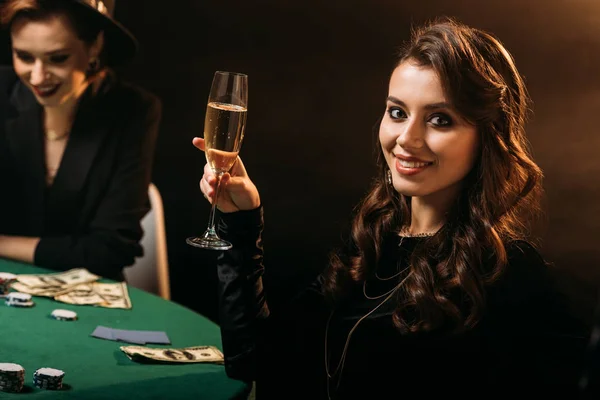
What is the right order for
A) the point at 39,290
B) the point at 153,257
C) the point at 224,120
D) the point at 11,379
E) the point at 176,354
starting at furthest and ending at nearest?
the point at 153,257 → the point at 39,290 → the point at 176,354 → the point at 224,120 → the point at 11,379

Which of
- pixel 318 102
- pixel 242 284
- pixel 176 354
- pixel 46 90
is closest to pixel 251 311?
pixel 242 284

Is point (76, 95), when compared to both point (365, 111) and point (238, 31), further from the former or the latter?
point (365, 111)

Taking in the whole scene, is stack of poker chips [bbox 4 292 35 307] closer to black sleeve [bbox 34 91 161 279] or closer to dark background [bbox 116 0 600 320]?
black sleeve [bbox 34 91 161 279]

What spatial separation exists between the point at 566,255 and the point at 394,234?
31.1 inches

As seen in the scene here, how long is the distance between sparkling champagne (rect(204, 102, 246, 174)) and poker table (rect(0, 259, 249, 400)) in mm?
546

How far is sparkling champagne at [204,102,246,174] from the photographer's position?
1.92 metres

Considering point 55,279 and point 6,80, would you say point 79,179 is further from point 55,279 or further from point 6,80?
point 55,279

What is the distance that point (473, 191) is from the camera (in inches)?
80.4

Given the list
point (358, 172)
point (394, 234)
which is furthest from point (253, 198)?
point (358, 172)

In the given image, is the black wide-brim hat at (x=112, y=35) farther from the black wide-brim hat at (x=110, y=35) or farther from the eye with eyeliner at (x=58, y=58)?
the eye with eyeliner at (x=58, y=58)

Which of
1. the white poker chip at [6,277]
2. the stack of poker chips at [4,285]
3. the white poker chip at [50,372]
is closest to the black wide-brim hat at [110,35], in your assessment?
the white poker chip at [6,277]

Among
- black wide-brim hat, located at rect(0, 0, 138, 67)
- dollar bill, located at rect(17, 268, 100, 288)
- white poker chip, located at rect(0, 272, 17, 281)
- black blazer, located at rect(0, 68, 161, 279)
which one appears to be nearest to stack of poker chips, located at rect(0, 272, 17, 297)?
white poker chip, located at rect(0, 272, 17, 281)

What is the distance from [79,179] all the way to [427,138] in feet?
6.49

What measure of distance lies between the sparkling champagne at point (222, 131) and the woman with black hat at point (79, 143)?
164cm
